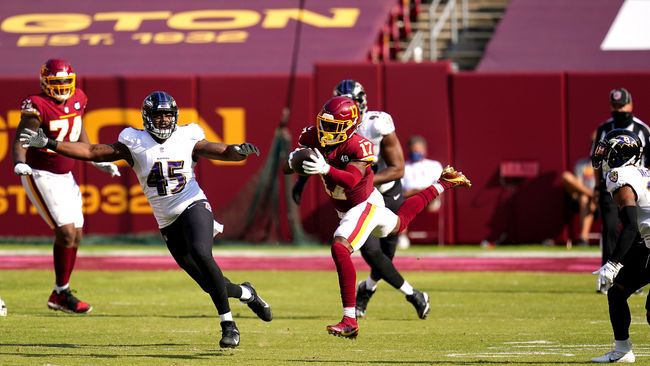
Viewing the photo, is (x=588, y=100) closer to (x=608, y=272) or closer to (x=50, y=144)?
(x=608, y=272)

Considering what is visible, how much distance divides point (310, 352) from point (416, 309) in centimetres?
226

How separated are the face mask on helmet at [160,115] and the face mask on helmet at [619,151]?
2.82 meters

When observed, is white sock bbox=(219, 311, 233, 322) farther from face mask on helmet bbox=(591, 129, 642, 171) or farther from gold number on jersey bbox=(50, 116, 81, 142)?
gold number on jersey bbox=(50, 116, 81, 142)

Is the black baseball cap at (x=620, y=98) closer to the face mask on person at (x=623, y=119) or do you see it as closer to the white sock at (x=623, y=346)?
the face mask on person at (x=623, y=119)

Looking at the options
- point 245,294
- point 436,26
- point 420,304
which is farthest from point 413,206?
point 436,26

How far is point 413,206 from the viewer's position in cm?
945

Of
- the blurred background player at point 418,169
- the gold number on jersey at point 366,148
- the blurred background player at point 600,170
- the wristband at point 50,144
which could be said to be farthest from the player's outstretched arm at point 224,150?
the blurred background player at point 418,169

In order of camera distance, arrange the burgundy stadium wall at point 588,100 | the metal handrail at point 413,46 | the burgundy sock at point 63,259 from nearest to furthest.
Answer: the burgundy sock at point 63,259, the burgundy stadium wall at point 588,100, the metal handrail at point 413,46

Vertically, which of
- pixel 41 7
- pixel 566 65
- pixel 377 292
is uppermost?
pixel 41 7

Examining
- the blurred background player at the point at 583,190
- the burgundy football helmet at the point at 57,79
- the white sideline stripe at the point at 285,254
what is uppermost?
the burgundy football helmet at the point at 57,79

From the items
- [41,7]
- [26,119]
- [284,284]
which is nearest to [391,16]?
[41,7]

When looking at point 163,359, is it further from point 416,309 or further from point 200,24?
point 200,24

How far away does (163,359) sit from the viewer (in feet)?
25.8

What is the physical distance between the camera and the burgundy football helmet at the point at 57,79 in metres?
10.7
